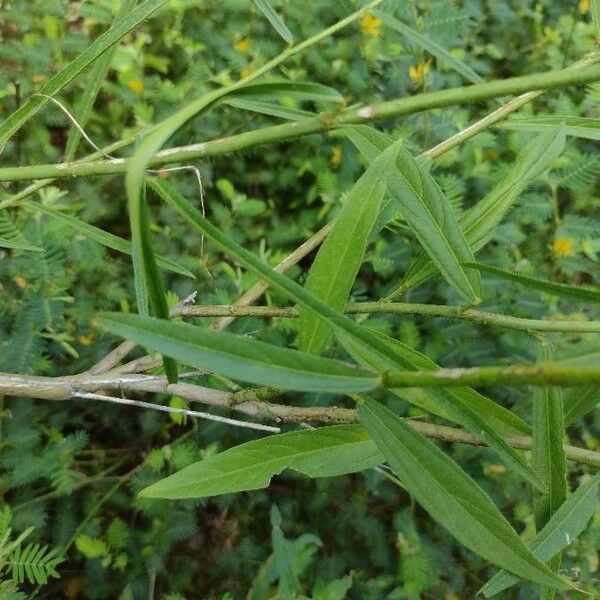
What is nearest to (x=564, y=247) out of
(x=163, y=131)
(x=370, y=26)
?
(x=370, y=26)

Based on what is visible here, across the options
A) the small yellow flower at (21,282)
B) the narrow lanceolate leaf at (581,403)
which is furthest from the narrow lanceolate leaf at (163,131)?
the small yellow flower at (21,282)

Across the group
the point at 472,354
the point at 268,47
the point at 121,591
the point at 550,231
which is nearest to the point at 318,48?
the point at 268,47

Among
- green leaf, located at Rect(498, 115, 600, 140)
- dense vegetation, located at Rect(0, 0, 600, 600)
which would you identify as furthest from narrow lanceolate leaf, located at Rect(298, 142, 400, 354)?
green leaf, located at Rect(498, 115, 600, 140)

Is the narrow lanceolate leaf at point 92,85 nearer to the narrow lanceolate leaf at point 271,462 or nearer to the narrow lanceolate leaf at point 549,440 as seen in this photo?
the narrow lanceolate leaf at point 271,462

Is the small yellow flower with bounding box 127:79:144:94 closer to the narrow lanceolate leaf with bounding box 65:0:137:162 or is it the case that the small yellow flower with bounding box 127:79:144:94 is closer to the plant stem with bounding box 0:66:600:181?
the narrow lanceolate leaf with bounding box 65:0:137:162

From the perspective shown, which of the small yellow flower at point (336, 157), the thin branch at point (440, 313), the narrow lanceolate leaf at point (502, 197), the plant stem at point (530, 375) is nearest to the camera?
the plant stem at point (530, 375)

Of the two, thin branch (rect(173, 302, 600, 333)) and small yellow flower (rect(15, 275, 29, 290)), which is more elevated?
small yellow flower (rect(15, 275, 29, 290))

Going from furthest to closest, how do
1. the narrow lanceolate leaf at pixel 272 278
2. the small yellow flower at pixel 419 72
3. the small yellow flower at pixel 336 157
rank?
1. the small yellow flower at pixel 336 157
2. the small yellow flower at pixel 419 72
3. the narrow lanceolate leaf at pixel 272 278

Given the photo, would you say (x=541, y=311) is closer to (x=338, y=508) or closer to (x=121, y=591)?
(x=338, y=508)
